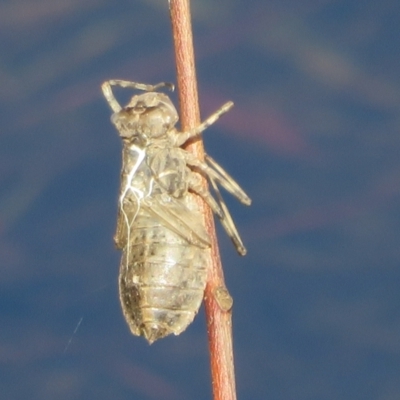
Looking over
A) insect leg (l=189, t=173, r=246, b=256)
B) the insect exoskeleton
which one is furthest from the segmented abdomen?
insect leg (l=189, t=173, r=246, b=256)

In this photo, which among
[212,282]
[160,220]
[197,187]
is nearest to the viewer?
[212,282]

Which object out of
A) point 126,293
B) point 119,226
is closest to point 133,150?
point 119,226

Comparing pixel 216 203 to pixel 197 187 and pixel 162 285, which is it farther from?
pixel 162 285

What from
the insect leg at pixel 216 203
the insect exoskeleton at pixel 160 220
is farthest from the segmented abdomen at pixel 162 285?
the insect leg at pixel 216 203

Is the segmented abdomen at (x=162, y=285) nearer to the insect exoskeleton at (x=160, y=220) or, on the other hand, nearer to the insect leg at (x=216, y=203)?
the insect exoskeleton at (x=160, y=220)

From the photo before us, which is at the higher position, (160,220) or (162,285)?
(160,220)

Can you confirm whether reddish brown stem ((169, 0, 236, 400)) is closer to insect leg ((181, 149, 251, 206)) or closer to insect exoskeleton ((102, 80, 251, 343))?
insect exoskeleton ((102, 80, 251, 343))

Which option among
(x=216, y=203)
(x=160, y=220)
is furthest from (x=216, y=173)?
(x=160, y=220)
